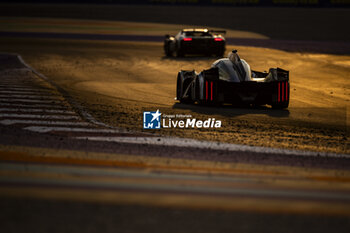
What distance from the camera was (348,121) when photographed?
1228 cm

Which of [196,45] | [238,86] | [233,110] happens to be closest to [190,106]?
[233,110]

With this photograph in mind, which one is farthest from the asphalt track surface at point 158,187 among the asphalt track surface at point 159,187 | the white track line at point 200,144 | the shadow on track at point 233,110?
the shadow on track at point 233,110

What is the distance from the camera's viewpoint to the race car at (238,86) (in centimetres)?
1317

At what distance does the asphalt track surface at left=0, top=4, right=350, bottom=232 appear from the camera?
438 cm

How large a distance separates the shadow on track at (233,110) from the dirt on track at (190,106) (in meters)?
0.02

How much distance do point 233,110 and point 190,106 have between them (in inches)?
45.2

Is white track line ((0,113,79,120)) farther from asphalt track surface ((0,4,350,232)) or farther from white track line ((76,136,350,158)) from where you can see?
white track line ((76,136,350,158))

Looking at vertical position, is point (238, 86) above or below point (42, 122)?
above

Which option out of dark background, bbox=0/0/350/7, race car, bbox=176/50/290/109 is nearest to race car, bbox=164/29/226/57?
race car, bbox=176/50/290/109

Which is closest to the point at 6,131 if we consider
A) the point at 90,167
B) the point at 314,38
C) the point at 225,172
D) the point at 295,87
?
the point at 90,167

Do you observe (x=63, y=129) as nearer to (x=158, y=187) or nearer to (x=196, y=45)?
(x=158, y=187)

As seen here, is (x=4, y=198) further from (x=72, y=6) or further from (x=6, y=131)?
(x=72, y=6)

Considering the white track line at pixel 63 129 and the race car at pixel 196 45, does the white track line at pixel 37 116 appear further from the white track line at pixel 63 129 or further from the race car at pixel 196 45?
the race car at pixel 196 45

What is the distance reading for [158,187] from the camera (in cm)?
547
